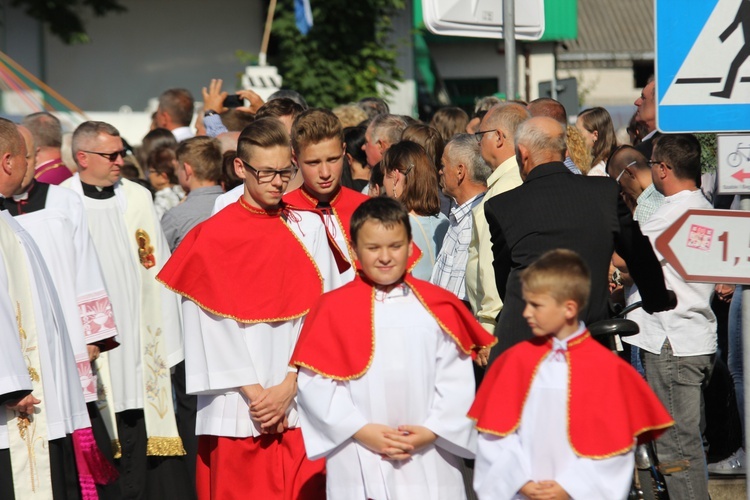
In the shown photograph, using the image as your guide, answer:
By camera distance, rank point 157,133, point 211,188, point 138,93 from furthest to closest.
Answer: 1. point 138,93
2. point 157,133
3. point 211,188

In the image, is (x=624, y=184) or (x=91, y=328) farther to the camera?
(x=624, y=184)

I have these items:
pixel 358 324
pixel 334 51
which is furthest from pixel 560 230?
pixel 334 51

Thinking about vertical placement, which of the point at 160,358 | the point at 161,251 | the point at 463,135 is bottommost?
the point at 160,358

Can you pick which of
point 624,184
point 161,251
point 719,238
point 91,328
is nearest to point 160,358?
point 161,251

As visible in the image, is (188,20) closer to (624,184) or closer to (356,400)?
(624,184)

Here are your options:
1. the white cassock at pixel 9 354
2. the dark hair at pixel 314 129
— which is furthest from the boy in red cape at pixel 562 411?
the white cassock at pixel 9 354

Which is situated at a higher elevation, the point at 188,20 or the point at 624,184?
the point at 188,20

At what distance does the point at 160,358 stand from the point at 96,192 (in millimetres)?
1135

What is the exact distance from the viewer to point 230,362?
534 cm

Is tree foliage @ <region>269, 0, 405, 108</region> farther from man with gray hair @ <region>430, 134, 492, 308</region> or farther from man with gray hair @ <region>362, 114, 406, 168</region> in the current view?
man with gray hair @ <region>430, 134, 492, 308</region>

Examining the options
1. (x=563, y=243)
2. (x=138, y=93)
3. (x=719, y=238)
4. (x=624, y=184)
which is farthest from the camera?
(x=138, y=93)

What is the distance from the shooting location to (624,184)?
24.6 feet

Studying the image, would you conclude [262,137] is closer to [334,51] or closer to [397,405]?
[397,405]

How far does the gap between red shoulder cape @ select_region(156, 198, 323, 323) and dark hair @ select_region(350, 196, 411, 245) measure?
0.82m
